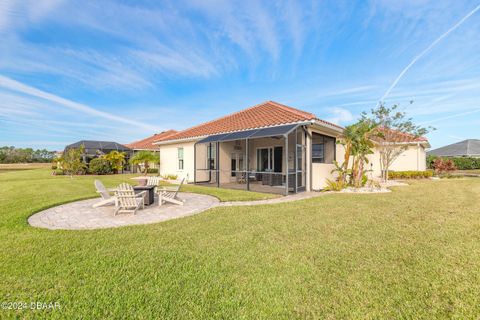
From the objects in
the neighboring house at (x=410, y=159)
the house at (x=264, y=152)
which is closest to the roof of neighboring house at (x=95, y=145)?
the house at (x=264, y=152)

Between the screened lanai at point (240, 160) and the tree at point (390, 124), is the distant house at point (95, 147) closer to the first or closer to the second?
the screened lanai at point (240, 160)

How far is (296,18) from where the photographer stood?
15047mm

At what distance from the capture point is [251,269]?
160 inches

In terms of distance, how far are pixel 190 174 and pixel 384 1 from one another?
1845 cm

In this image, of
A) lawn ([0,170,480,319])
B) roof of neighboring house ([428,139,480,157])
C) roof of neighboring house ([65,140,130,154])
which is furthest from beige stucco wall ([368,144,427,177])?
roof of neighboring house ([65,140,130,154])

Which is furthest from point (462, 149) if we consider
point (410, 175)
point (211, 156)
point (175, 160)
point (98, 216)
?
point (98, 216)

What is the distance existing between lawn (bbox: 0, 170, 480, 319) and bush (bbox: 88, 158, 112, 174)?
79.5 ft

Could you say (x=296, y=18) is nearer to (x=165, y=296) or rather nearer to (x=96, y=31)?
(x=96, y=31)

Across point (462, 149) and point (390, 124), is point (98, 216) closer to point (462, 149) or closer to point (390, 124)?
point (390, 124)

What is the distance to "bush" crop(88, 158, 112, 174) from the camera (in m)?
28.7

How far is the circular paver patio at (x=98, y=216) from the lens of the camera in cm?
690

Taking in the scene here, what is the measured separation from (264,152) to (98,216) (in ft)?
43.3

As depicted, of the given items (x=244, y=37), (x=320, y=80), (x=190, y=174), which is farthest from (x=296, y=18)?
(x=190, y=174)

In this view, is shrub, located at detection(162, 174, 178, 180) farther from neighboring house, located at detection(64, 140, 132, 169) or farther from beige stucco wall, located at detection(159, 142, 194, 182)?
neighboring house, located at detection(64, 140, 132, 169)
